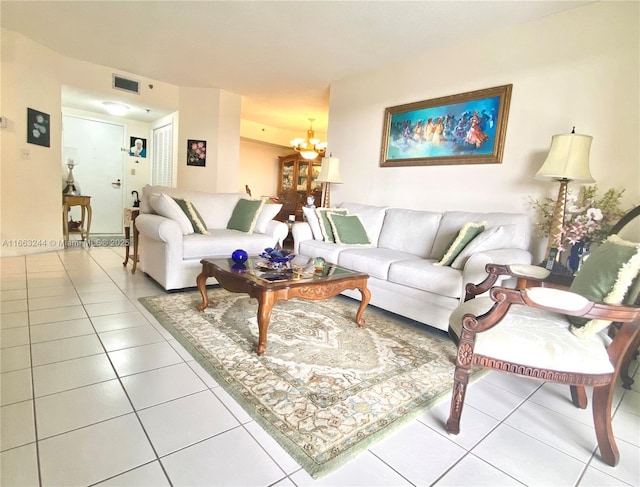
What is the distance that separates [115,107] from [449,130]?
17.0ft

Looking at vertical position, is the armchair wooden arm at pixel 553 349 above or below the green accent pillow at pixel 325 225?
below

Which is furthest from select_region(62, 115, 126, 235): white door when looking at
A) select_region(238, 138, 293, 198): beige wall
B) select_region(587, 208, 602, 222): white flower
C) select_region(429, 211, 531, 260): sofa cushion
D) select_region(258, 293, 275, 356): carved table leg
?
A: select_region(587, 208, 602, 222): white flower

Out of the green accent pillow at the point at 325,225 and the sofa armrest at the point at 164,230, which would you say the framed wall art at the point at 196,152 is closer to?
the sofa armrest at the point at 164,230

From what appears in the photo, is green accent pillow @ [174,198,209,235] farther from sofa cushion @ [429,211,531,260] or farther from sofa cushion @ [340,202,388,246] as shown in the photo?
sofa cushion @ [429,211,531,260]

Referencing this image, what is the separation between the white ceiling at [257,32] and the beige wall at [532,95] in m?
0.16

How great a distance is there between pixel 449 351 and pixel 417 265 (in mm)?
672

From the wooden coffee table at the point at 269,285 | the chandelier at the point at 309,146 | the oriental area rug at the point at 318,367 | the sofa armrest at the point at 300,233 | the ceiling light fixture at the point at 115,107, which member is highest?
the ceiling light fixture at the point at 115,107

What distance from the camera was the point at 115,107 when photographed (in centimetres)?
546

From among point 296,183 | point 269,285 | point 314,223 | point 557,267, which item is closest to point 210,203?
Result: point 314,223

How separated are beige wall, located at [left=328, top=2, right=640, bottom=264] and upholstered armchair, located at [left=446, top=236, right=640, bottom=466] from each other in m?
1.49

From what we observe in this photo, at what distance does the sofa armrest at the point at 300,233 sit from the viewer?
3459 millimetres

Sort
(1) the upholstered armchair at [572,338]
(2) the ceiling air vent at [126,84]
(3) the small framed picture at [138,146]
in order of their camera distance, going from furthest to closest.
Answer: (3) the small framed picture at [138,146]
(2) the ceiling air vent at [126,84]
(1) the upholstered armchair at [572,338]

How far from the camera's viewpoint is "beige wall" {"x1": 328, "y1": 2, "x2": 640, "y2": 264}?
2.38 m

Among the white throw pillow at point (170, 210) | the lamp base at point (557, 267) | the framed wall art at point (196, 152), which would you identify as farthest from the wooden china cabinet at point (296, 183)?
the lamp base at point (557, 267)
